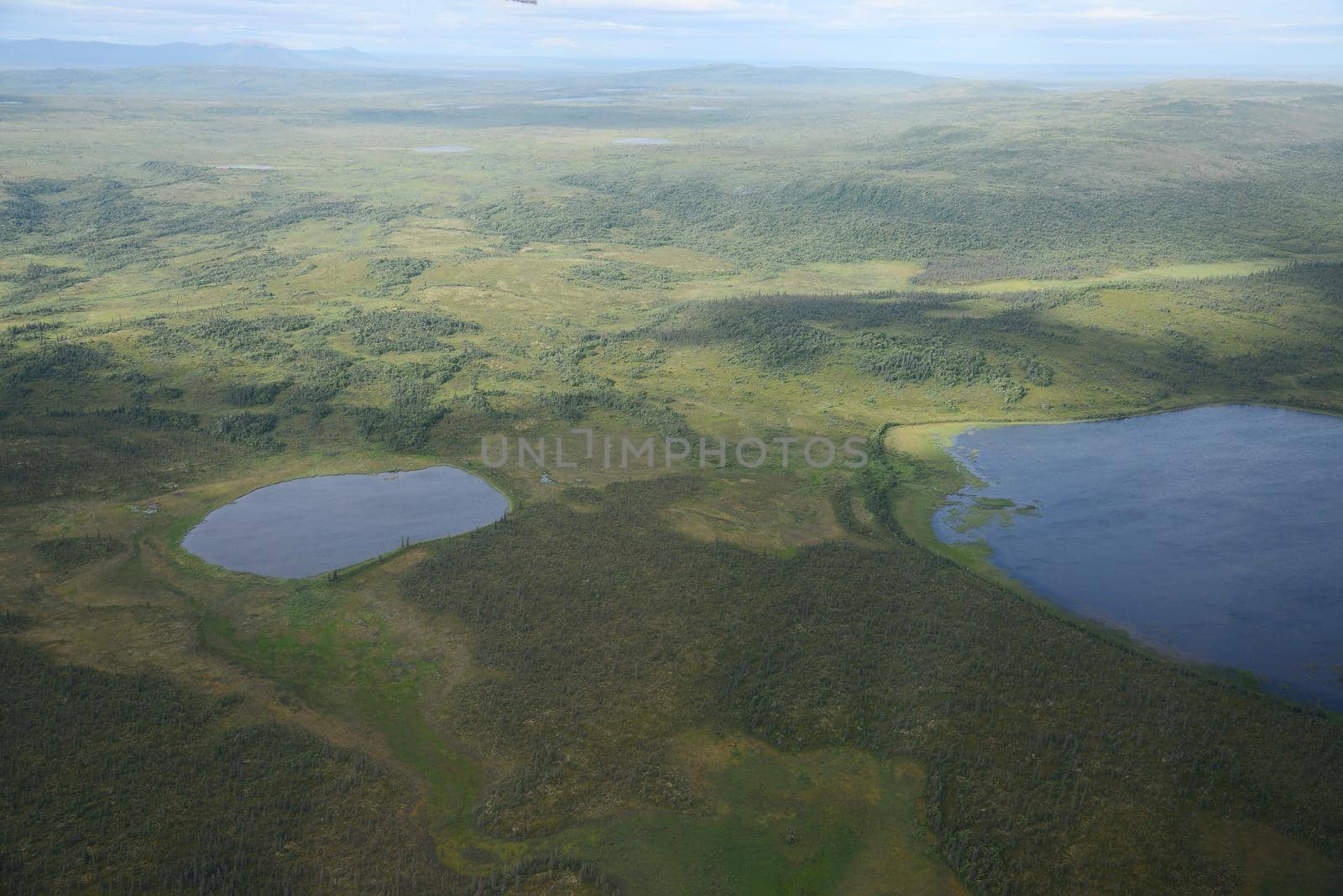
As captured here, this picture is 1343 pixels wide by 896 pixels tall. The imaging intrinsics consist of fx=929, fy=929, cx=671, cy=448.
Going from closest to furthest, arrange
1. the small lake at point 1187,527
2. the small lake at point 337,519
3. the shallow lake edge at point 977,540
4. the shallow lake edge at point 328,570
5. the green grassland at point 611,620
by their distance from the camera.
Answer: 1. the green grassland at point 611,620
2. the shallow lake edge at point 977,540
3. the small lake at point 1187,527
4. the shallow lake edge at point 328,570
5. the small lake at point 337,519

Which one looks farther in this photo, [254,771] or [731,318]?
[731,318]

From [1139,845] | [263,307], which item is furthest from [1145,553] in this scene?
[263,307]

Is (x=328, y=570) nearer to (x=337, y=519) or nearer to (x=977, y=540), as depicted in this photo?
(x=337, y=519)

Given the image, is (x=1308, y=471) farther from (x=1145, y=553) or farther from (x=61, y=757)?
(x=61, y=757)

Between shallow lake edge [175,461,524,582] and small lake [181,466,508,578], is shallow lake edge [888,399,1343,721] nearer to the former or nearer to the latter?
shallow lake edge [175,461,524,582]

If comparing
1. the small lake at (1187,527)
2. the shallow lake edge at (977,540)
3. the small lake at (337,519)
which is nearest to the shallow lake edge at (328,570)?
the small lake at (337,519)

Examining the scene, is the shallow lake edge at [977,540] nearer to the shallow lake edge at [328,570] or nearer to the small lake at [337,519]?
the shallow lake edge at [328,570]
